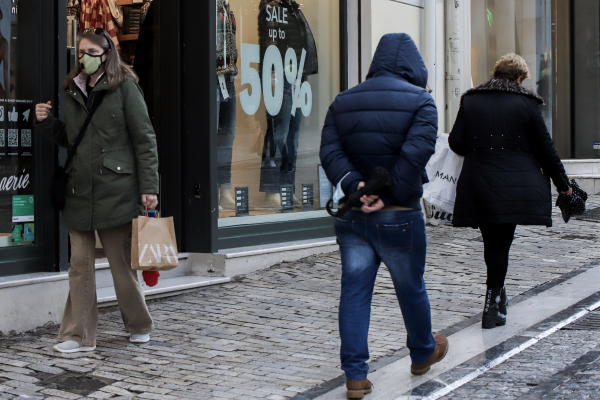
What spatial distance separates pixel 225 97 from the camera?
25.1 ft

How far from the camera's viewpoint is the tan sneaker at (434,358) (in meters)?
4.23

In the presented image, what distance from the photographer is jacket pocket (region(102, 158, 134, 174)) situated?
484 centimetres

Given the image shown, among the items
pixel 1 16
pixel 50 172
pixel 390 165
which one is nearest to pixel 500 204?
pixel 390 165

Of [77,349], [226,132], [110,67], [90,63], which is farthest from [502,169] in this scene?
[226,132]

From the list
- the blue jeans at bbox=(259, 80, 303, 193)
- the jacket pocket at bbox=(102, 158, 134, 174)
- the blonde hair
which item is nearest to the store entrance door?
the jacket pocket at bbox=(102, 158, 134, 174)

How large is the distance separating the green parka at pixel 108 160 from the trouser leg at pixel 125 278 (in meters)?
0.13

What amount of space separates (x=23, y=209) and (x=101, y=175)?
1301 mm

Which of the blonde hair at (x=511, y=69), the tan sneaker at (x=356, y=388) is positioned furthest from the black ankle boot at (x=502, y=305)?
the tan sneaker at (x=356, y=388)

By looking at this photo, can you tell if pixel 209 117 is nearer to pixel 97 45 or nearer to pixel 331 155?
pixel 97 45

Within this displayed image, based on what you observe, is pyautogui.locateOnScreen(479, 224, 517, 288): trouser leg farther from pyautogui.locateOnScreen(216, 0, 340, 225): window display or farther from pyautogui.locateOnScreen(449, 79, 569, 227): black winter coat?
pyautogui.locateOnScreen(216, 0, 340, 225): window display

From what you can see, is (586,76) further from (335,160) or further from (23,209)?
(335,160)

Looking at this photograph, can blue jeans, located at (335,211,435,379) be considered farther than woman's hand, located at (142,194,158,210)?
No

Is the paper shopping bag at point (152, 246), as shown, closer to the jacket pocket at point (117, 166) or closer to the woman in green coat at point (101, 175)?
the woman in green coat at point (101, 175)

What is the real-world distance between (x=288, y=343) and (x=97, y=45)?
2246 mm
